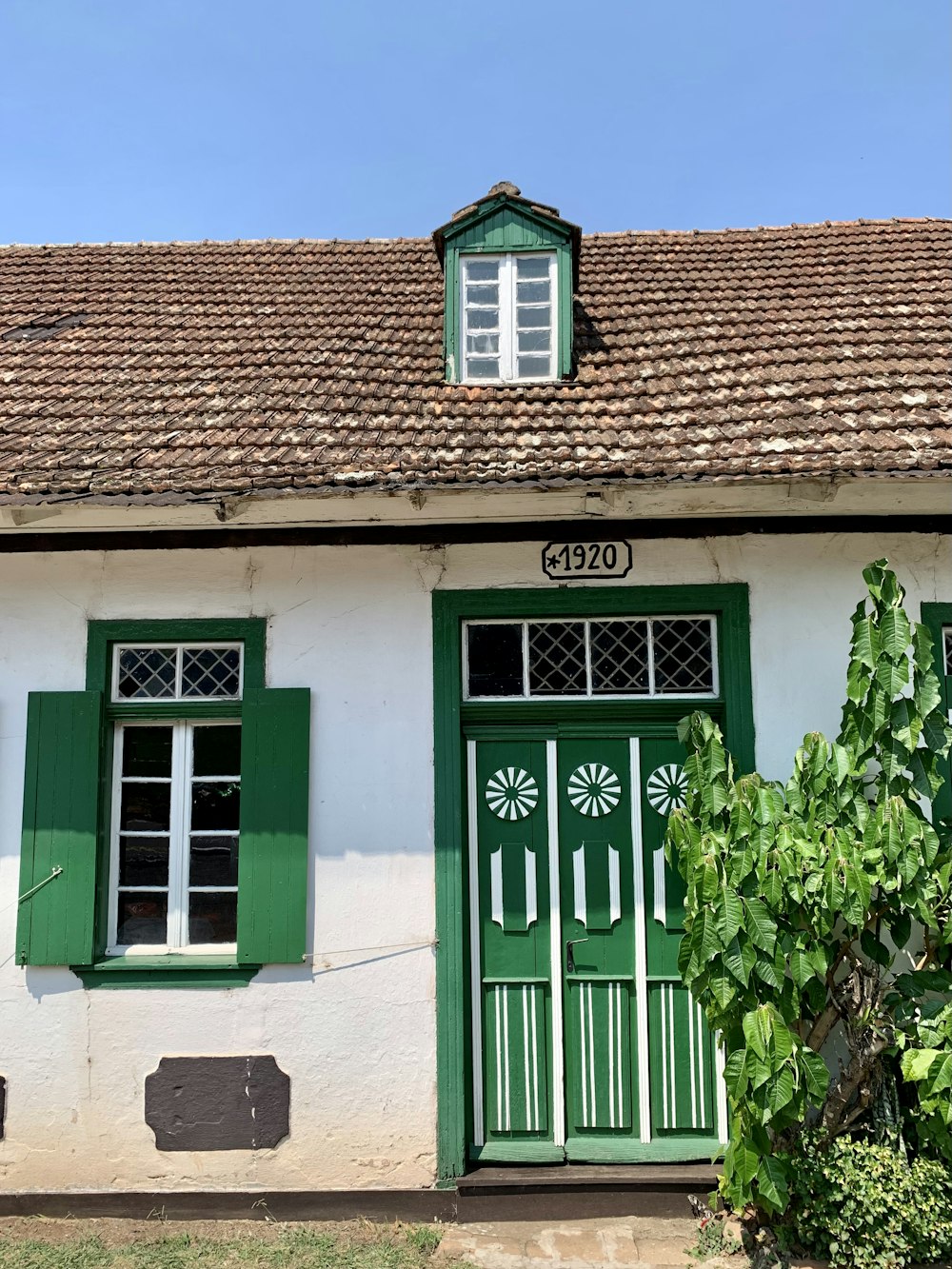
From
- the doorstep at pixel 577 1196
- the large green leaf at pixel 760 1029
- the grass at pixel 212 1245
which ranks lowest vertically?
the grass at pixel 212 1245

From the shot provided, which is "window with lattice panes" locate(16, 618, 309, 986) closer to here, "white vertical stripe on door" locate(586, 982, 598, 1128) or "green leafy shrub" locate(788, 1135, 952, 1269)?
"white vertical stripe on door" locate(586, 982, 598, 1128)

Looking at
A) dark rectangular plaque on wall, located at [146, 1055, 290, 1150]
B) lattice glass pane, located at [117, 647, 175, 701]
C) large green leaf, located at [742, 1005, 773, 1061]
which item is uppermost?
lattice glass pane, located at [117, 647, 175, 701]

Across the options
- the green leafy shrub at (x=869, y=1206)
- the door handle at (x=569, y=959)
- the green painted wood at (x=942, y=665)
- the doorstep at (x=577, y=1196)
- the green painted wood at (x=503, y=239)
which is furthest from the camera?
the green painted wood at (x=503, y=239)

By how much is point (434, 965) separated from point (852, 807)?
2.14 meters

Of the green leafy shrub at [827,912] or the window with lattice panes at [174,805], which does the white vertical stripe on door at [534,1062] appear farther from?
the window with lattice panes at [174,805]

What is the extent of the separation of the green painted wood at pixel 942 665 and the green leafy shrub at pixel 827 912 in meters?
0.58

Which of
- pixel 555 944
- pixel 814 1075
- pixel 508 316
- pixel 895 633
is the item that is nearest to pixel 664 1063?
pixel 555 944

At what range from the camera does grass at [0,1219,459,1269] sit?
4.19 meters

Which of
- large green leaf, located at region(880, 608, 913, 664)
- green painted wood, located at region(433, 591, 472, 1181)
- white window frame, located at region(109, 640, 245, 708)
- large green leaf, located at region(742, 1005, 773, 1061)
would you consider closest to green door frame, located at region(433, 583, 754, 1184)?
green painted wood, located at region(433, 591, 472, 1181)

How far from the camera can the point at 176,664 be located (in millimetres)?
5133

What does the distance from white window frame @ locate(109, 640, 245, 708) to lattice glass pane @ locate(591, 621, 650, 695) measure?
187 cm

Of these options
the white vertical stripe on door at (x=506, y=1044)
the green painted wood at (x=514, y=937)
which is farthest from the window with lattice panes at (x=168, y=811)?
the white vertical stripe on door at (x=506, y=1044)

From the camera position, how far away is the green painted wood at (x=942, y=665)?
15.6ft

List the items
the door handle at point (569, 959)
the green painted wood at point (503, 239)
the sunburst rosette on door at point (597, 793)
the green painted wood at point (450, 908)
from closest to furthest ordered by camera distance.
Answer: the green painted wood at point (450, 908)
the door handle at point (569, 959)
the sunburst rosette on door at point (597, 793)
the green painted wood at point (503, 239)
